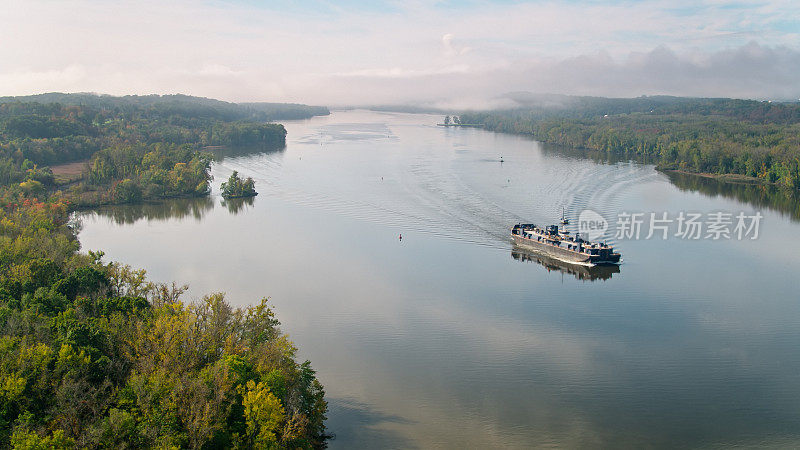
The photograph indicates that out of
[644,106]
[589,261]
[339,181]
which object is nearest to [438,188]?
[339,181]

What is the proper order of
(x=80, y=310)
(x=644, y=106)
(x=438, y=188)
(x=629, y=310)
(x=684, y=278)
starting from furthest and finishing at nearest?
(x=644, y=106) < (x=438, y=188) < (x=684, y=278) < (x=629, y=310) < (x=80, y=310)

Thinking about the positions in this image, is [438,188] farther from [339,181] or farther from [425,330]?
[425,330]

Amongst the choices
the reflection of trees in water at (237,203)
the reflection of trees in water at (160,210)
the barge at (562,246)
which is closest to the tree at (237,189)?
the reflection of trees in water at (237,203)

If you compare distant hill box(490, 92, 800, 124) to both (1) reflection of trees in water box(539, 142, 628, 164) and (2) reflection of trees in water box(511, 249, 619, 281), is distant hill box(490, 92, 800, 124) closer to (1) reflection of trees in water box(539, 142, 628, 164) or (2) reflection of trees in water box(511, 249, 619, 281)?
(1) reflection of trees in water box(539, 142, 628, 164)

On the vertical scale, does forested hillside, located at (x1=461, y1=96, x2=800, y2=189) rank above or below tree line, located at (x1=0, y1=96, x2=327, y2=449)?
above

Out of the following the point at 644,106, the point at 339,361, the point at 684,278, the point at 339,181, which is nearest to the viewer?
the point at 339,361

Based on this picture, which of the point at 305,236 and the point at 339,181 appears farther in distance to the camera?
the point at 339,181

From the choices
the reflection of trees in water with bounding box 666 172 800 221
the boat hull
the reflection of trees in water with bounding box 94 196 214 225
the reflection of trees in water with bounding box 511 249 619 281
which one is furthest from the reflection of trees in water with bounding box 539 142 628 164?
the reflection of trees in water with bounding box 94 196 214 225
